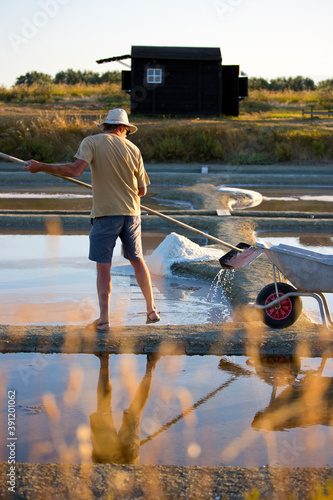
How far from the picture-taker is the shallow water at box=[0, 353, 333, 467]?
2.64m

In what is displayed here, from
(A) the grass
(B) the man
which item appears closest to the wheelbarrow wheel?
(B) the man

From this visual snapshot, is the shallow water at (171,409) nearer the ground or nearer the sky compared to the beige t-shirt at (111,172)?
nearer the ground

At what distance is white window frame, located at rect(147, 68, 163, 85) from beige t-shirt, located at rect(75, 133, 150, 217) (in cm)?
Result: 1945

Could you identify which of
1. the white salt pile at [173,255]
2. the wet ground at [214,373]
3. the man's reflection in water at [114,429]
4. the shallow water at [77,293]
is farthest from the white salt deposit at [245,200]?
the man's reflection in water at [114,429]

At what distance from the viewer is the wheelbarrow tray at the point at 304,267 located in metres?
3.90

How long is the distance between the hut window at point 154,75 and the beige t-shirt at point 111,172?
19.5 m

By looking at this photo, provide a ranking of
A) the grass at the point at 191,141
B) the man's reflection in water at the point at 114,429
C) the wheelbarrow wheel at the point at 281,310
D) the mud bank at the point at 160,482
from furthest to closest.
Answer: the grass at the point at 191,141, the wheelbarrow wheel at the point at 281,310, the man's reflection in water at the point at 114,429, the mud bank at the point at 160,482

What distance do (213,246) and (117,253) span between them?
0.98m

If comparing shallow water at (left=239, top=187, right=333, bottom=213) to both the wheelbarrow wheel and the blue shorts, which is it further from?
Result: the blue shorts

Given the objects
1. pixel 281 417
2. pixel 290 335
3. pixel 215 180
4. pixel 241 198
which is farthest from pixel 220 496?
pixel 215 180

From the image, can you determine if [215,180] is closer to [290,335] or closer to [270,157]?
[270,157]

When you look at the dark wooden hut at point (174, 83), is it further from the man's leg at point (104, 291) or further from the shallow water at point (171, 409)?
the shallow water at point (171, 409)

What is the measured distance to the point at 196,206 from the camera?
10359 mm

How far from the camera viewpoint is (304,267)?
3.92m
